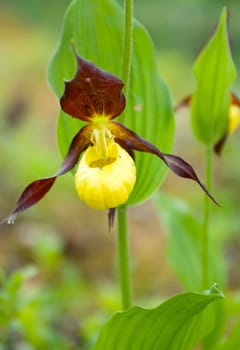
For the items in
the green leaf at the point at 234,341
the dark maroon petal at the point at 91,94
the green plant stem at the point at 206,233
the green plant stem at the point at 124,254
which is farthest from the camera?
the green plant stem at the point at 206,233

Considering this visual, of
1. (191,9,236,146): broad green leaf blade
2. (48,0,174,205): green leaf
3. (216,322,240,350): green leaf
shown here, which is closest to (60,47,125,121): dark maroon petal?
(48,0,174,205): green leaf

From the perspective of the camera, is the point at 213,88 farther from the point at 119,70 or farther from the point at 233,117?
the point at 119,70

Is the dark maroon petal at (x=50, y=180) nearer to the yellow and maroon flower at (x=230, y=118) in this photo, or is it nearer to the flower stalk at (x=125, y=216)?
the flower stalk at (x=125, y=216)

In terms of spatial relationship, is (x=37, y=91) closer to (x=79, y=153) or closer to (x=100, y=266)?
(x=100, y=266)

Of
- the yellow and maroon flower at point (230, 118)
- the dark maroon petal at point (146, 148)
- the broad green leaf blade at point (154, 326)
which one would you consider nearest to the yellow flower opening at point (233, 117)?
the yellow and maroon flower at point (230, 118)

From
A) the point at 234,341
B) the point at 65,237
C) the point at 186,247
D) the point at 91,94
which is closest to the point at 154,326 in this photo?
the point at 234,341

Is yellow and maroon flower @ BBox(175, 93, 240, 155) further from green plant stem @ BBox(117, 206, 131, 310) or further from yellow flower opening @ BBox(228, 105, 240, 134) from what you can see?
green plant stem @ BBox(117, 206, 131, 310)
